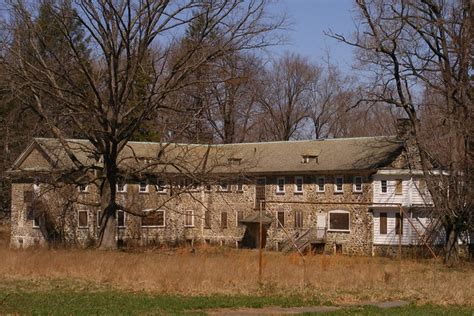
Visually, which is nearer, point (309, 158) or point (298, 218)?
point (298, 218)

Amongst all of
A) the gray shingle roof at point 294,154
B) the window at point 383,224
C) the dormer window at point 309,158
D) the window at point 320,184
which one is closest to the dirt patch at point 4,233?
the gray shingle roof at point 294,154

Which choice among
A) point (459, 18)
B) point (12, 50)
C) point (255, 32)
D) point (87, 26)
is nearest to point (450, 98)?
point (459, 18)

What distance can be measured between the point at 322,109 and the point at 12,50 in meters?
50.0

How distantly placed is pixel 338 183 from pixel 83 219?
18685mm

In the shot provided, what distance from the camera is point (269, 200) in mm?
53250

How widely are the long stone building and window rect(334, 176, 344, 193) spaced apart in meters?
0.07

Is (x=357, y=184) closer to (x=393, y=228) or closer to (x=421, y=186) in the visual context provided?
(x=393, y=228)

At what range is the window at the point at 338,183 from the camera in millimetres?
57281

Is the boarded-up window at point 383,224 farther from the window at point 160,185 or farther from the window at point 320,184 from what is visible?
the window at point 160,185

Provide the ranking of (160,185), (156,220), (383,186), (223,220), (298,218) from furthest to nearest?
(223,220) → (156,220) → (298,218) → (383,186) → (160,185)

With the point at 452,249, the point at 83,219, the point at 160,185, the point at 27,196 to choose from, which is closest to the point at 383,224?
the point at 452,249

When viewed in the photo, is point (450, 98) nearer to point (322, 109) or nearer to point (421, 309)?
point (421, 309)

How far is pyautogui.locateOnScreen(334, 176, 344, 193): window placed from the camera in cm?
5728

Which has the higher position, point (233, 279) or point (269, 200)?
point (269, 200)
